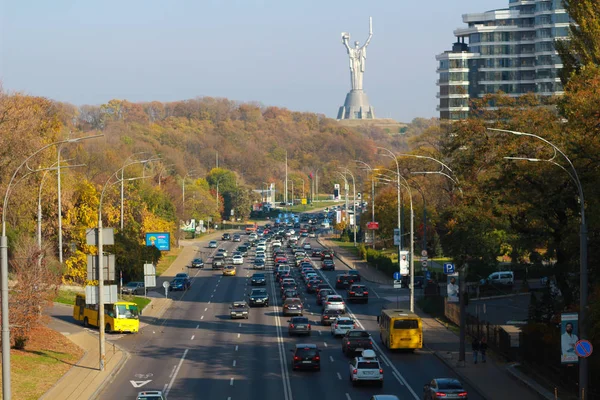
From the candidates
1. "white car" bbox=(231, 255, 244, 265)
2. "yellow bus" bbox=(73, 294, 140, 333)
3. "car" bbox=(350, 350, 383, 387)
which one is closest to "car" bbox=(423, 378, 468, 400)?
"car" bbox=(350, 350, 383, 387)

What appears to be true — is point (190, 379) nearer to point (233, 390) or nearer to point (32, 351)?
point (233, 390)

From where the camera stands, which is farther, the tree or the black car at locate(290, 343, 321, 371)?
the tree

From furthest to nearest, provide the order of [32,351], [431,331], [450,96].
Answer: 1. [450,96]
2. [431,331]
3. [32,351]

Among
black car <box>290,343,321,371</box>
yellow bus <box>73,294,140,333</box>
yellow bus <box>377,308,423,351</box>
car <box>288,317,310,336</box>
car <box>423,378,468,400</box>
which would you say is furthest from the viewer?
yellow bus <box>73,294,140,333</box>

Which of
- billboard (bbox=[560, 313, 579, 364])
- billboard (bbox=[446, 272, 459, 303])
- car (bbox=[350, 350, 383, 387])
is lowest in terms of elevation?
car (bbox=[350, 350, 383, 387])

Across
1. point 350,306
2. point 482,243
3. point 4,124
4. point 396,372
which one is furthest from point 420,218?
point 396,372

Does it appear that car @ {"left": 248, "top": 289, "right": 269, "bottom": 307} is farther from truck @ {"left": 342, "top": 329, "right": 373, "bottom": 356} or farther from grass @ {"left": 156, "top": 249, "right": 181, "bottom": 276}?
grass @ {"left": 156, "top": 249, "right": 181, "bottom": 276}
